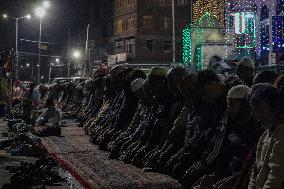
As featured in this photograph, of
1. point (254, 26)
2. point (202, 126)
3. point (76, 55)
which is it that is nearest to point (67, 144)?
point (202, 126)

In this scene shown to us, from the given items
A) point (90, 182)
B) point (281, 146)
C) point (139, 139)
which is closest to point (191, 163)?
point (90, 182)

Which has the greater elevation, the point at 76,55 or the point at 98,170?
the point at 76,55

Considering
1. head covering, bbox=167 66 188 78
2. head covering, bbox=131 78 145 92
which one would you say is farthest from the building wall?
head covering, bbox=167 66 188 78

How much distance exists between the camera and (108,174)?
8.28 m

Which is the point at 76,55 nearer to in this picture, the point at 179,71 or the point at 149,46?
the point at 149,46

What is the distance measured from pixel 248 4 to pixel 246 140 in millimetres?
19440

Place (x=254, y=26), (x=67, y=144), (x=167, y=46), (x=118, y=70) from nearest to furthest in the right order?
1. (x=118, y=70)
2. (x=67, y=144)
3. (x=254, y=26)
4. (x=167, y=46)

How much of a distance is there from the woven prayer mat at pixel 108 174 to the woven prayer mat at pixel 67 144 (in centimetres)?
85

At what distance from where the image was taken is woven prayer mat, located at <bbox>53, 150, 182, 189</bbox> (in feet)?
23.9

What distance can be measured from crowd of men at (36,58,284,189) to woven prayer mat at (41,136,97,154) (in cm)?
49

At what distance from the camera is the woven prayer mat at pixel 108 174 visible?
7273mm

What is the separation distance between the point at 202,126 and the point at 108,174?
6.78 ft

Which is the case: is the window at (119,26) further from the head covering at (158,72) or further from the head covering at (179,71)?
the head covering at (179,71)

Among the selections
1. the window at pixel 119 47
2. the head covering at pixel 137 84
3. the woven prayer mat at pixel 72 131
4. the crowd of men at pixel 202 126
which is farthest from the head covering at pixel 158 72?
the window at pixel 119 47
